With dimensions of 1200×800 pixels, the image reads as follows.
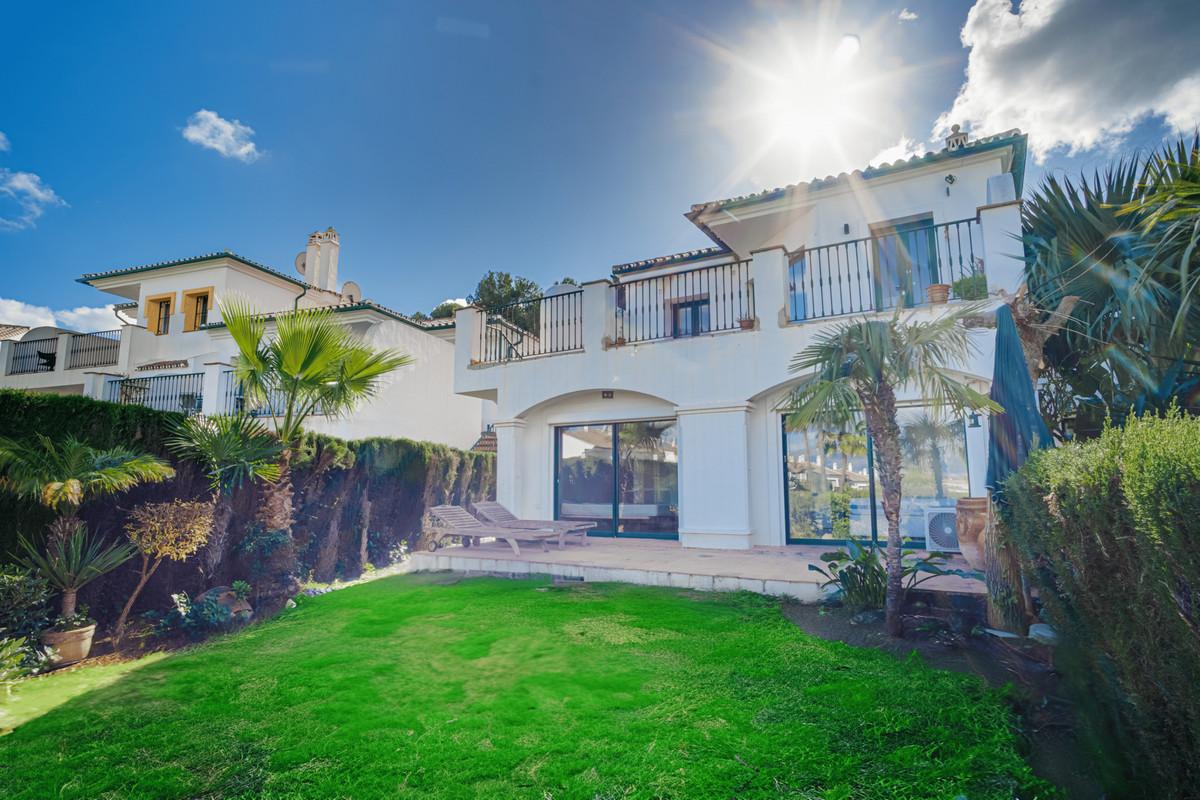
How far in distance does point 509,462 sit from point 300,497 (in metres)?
4.33

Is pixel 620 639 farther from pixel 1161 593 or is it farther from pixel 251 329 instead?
pixel 251 329

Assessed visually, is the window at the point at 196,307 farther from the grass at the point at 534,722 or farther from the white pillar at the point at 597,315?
the grass at the point at 534,722

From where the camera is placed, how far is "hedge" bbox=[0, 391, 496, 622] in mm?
5988

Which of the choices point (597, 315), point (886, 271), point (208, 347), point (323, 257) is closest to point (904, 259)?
point (886, 271)

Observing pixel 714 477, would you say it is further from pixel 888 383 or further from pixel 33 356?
pixel 33 356

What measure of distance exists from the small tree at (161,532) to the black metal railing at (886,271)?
963 centimetres

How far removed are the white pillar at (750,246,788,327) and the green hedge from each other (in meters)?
6.92

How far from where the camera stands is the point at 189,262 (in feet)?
68.4

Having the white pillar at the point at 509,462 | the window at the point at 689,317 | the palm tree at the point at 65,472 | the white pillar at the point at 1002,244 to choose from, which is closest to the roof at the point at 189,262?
the white pillar at the point at 509,462

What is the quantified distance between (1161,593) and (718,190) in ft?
40.7

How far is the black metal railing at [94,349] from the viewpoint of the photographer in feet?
68.6

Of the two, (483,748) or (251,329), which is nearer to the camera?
(483,748)

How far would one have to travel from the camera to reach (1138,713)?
242 centimetres

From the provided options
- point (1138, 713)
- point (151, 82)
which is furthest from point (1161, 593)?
point (151, 82)
